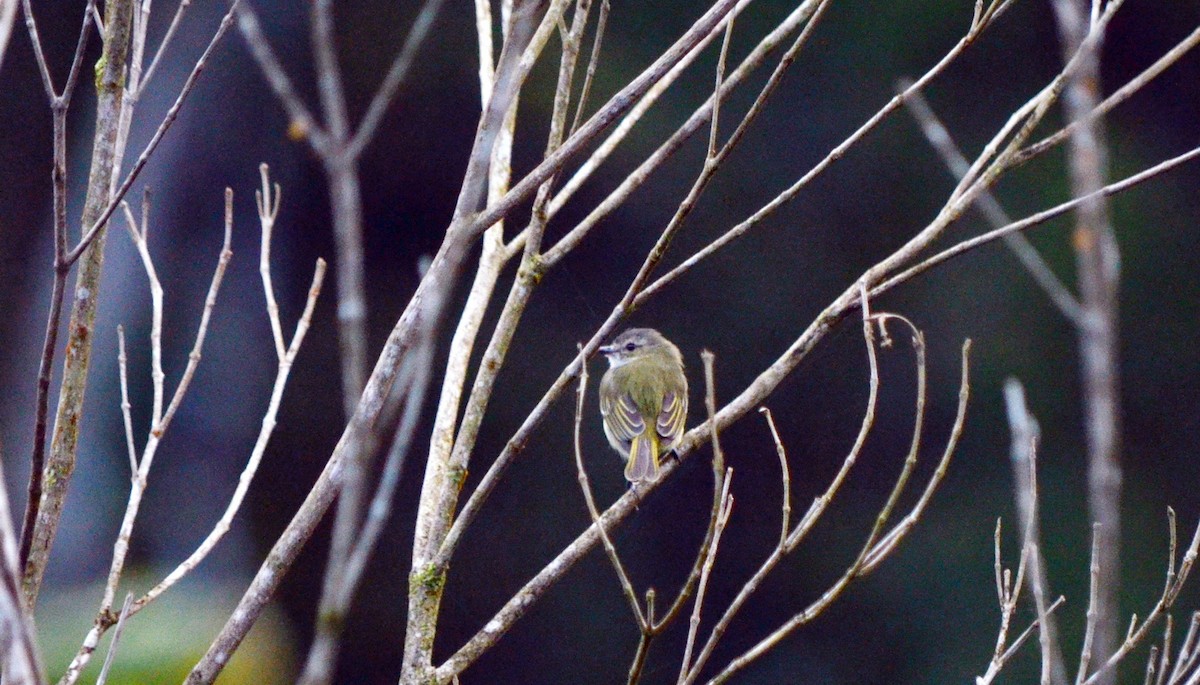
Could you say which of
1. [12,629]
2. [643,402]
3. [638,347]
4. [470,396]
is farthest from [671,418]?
[12,629]

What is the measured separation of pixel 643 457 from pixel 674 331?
11.0 feet

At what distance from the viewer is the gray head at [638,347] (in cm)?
537

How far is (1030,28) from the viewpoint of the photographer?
8.59 metres

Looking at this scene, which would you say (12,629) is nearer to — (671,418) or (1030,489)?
(1030,489)

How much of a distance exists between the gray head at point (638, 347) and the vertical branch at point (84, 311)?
3.57 meters

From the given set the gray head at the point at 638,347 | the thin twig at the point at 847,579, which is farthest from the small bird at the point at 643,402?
the thin twig at the point at 847,579

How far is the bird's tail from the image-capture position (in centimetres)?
429

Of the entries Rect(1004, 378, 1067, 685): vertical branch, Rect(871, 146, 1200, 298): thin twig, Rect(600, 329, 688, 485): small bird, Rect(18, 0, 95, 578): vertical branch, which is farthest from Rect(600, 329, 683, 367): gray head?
Rect(18, 0, 95, 578): vertical branch

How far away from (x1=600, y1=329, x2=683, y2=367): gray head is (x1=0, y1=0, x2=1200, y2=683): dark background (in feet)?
5.78

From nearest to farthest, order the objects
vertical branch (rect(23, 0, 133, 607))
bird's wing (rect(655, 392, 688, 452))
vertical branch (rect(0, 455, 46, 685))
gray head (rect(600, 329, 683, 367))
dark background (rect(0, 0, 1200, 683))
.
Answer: vertical branch (rect(0, 455, 46, 685))
vertical branch (rect(23, 0, 133, 607))
bird's wing (rect(655, 392, 688, 452))
gray head (rect(600, 329, 683, 367))
dark background (rect(0, 0, 1200, 683))

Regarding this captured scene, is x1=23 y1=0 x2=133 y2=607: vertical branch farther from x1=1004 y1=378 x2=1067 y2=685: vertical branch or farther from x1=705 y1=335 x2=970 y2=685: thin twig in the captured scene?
x1=1004 y1=378 x2=1067 y2=685: vertical branch

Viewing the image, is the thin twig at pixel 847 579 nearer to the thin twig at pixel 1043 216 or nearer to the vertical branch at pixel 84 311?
the thin twig at pixel 1043 216

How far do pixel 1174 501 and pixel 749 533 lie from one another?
2926 mm

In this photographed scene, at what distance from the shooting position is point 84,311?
182 centimetres
